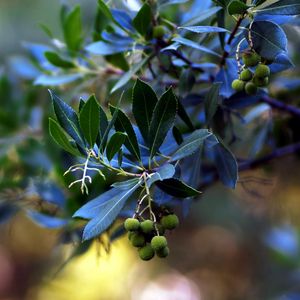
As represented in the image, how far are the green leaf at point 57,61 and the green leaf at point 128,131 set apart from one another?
1.20 ft

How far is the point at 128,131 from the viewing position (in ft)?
2.01

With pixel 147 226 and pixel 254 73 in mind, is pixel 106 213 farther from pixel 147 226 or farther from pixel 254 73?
pixel 254 73

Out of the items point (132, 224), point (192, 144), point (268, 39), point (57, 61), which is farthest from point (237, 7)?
point (57, 61)

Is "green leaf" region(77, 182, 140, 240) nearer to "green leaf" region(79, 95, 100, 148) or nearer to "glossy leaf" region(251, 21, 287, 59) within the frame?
"green leaf" region(79, 95, 100, 148)

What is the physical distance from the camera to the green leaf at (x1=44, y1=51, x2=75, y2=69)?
3.07ft

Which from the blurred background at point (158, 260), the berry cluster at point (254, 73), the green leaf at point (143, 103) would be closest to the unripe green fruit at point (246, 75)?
the berry cluster at point (254, 73)

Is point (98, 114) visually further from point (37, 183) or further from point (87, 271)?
point (87, 271)

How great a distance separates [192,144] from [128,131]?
0.24 ft

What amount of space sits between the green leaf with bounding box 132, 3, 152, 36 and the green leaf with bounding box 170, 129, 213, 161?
0.73ft

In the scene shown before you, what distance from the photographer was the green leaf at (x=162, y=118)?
0.59m

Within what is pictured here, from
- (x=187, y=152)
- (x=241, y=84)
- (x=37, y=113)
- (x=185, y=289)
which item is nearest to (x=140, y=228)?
(x=187, y=152)

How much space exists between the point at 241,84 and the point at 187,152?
11 cm

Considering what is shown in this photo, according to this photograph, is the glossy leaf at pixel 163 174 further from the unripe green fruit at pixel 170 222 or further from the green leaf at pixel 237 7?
the green leaf at pixel 237 7

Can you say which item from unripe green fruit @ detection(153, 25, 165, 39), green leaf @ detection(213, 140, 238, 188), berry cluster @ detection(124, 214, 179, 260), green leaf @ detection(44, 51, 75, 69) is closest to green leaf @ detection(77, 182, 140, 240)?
berry cluster @ detection(124, 214, 179, 260)
